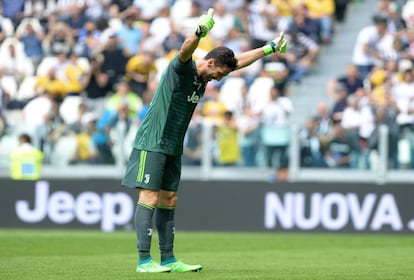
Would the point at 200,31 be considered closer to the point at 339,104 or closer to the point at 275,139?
the point at 275,139

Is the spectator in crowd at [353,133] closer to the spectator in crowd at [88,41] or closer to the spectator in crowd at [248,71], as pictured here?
the spectator in crowd at [248,71]

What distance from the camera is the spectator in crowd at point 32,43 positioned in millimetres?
24141

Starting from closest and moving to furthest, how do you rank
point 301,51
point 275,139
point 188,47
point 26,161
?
point 188,47 < point 275,139 < point 26,161 < point 301,51

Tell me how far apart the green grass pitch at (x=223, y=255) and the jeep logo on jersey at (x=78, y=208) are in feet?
2.05

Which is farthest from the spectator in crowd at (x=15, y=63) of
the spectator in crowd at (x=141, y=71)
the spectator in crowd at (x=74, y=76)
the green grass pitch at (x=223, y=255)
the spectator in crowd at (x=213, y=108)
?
the green grass pitch at (x=223, y=255)

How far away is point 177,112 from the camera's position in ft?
35.2

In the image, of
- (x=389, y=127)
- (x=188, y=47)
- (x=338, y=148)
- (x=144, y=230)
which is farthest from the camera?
(x=338, y=148)

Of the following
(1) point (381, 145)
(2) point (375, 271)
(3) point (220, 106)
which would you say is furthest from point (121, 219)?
(2) point (375, 271)

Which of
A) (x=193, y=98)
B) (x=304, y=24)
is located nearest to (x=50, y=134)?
(x=304, y=24)

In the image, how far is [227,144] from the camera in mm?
19766

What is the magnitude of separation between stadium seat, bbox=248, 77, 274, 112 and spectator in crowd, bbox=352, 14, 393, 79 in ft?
7.18

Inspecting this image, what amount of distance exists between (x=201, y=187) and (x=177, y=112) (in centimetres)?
950

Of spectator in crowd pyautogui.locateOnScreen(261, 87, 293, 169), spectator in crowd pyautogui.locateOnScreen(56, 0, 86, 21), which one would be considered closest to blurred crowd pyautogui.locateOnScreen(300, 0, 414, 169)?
spectator in crowd pyautogui.locateOnScreen(261, 87, 293, 169)

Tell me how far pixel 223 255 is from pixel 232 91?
28.6 ft
